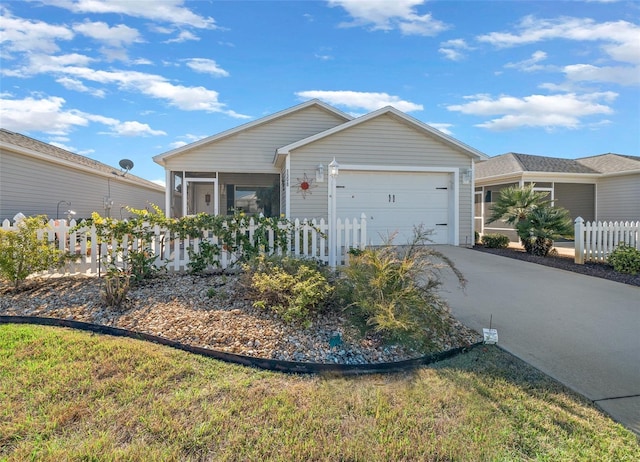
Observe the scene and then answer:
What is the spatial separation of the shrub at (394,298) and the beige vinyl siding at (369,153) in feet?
21.2

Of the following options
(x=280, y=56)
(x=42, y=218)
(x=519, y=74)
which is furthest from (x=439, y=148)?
(x=42, y=218)

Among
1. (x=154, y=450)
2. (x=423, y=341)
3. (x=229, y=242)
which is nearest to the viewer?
(x=154, y=450)

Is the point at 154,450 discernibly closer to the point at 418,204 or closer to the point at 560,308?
the point at 560,308

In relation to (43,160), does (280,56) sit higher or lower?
higher

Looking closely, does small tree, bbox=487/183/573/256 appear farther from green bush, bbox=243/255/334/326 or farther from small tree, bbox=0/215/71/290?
small tree, bbox=0/215/71/290

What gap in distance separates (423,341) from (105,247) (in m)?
5.19

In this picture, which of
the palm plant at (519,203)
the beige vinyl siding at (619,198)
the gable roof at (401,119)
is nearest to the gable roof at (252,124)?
the gable roof at (401,119)

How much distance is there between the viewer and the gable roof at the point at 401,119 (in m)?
10.2

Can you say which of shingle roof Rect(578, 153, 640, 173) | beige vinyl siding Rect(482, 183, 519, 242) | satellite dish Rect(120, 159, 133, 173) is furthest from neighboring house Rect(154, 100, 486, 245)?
shingle roof Rect(578, 153, 640, 173)

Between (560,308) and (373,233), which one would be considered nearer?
(560,308)

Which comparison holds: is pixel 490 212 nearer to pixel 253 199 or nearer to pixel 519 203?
pixel 519 203

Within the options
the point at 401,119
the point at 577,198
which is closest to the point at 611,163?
the point at 577,198

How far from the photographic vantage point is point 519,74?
1051 centimetres

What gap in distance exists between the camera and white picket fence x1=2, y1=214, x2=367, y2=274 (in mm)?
5656
